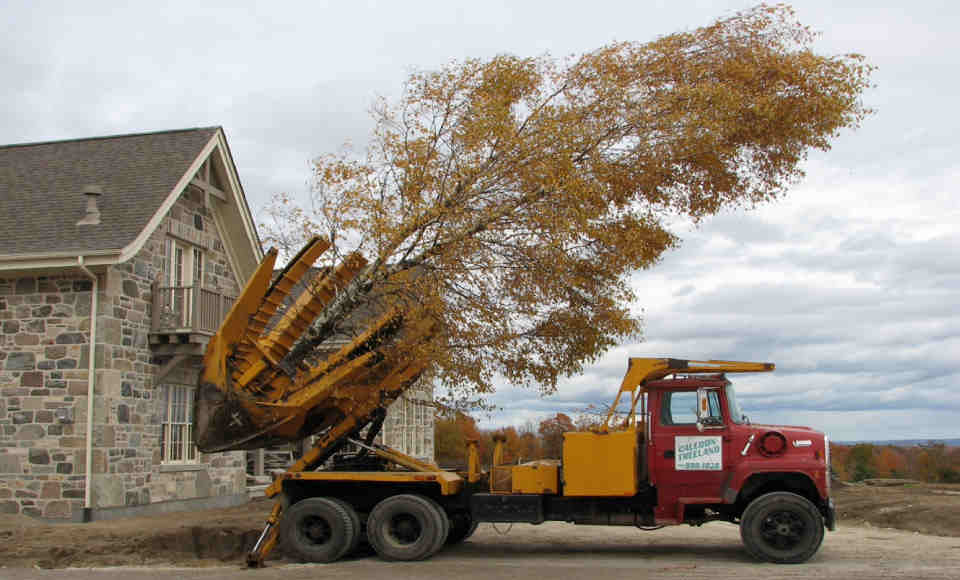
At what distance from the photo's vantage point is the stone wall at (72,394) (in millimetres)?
17875

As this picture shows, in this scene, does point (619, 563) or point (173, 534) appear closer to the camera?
point (619, 563)

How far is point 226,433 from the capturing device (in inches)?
558

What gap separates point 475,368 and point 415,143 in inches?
139

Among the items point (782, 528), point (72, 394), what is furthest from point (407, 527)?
point (72, 394)

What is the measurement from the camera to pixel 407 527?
1386 cm

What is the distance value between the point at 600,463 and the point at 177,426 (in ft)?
35.9

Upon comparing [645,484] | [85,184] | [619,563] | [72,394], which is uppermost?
[85,184]

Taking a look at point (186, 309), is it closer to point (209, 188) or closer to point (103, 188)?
point (103, 188)

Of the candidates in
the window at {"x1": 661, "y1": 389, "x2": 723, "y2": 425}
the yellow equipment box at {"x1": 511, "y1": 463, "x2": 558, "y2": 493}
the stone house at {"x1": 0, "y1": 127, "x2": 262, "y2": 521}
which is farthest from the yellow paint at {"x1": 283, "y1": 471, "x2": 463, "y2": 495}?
the stone house at {"x1": 0, "y1": 127, "x2": 262, "y2": 521}

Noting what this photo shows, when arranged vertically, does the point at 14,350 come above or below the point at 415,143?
below

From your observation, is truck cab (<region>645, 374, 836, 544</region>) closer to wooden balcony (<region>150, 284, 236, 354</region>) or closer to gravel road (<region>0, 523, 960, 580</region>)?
gravel road (<region>0, 523, 960, 580</region>)

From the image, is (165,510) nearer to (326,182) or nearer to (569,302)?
(326,182)

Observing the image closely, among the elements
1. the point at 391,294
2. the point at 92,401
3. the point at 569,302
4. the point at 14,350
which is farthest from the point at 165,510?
the point at 569,302

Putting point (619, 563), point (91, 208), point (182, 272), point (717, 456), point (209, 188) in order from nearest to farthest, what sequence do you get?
point (717, 456) → point (619, 563) → point (91, 208) → point (182, 272) → point (209, 188)
